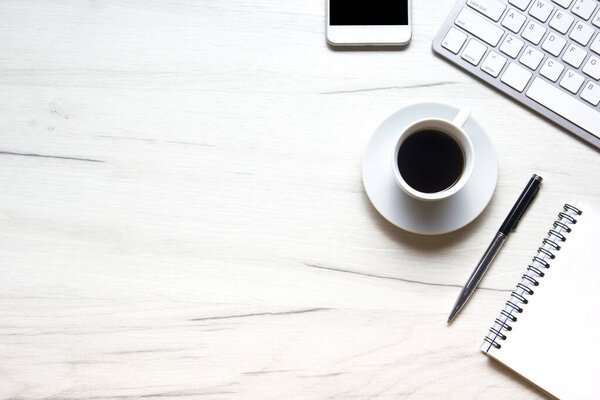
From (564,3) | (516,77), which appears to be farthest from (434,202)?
(564,3)

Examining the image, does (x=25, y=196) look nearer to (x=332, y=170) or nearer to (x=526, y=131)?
(x=332, y=170)

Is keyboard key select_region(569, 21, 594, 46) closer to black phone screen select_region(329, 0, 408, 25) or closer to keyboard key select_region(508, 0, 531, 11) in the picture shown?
keyboard key select_region(508, 0, 531, 11)

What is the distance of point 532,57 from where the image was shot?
745 millimetres

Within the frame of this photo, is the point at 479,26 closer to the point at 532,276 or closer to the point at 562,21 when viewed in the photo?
the point at 562,21

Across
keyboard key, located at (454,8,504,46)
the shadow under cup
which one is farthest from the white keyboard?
the shadow under cup

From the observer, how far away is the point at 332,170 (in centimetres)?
77

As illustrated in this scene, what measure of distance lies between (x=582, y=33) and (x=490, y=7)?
0.37 ft

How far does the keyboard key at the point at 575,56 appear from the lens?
740 mm

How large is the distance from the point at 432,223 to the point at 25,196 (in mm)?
501

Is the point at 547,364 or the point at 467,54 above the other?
the point at 467,54

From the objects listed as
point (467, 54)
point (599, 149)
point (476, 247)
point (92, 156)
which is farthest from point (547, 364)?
point (92, 156)

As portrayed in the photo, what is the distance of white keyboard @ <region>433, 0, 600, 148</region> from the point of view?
740 millimetres

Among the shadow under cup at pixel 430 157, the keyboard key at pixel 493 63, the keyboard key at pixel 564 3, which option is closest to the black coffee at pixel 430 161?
the shadow under cup at pixel 430 157

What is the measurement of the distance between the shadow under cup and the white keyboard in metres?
0.11
